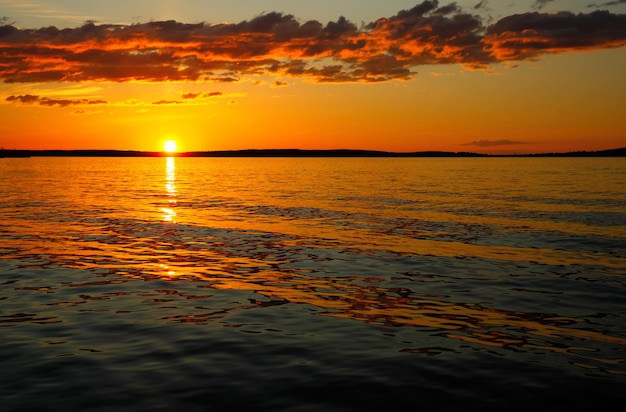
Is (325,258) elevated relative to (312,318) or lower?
lower

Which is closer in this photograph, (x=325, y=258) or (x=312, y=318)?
(x=312, y=318)

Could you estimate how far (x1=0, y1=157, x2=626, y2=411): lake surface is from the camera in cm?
1228

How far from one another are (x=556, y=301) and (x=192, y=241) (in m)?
20.3

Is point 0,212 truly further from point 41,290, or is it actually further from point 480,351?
point 480,351

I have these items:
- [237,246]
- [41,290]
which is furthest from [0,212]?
[41,290]

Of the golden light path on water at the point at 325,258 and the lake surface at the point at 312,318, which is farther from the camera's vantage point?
the golden light path on water at the point at 325,258

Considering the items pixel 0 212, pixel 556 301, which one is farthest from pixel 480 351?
pixel 0 212

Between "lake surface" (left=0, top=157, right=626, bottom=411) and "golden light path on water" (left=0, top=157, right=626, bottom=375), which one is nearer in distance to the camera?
"lake surface" (left=0, top=157, right=626, bottom=411)

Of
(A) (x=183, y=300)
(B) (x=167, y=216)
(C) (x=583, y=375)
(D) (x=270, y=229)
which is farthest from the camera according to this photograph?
(B) (x=167, y=216)

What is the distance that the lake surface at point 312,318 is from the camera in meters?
12.3

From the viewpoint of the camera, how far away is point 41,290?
21.3m

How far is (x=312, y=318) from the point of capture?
58.5 feet

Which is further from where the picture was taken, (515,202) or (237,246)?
(515,202)

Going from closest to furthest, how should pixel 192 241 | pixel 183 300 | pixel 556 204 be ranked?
pixel 183 300
pixel 192 241
pixel 556 204
